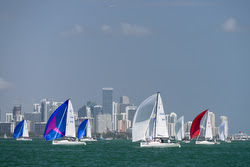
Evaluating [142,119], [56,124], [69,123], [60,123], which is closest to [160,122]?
[142,119]

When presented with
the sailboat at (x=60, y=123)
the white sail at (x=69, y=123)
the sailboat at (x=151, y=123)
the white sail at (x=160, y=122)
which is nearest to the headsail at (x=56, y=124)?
the sailboat at (x=60, y=123)

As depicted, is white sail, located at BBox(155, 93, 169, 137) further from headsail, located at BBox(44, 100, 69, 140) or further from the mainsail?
Answer: headsail, located at BBox(44, 100, 69, 140)

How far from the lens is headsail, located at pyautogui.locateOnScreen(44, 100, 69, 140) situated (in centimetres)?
8944

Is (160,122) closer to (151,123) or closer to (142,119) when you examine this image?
(151,123)

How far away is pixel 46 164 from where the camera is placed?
2211 inches

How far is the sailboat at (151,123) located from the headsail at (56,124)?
15.5 m

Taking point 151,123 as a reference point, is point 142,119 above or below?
above

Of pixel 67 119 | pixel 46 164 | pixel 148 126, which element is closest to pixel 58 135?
pixel 67 119

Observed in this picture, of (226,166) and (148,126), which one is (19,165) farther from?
(148,126)

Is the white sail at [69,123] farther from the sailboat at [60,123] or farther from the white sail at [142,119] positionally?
the white sail at [142,119]

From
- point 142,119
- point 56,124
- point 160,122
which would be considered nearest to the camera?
point 142,119

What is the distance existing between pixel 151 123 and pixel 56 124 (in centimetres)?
1632

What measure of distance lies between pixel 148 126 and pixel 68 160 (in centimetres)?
2139

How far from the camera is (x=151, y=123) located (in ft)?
275
